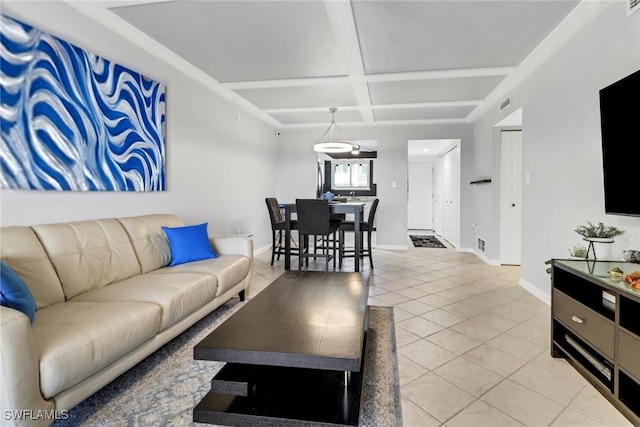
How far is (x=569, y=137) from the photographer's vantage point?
2.69 meters

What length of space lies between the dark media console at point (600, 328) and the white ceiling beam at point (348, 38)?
231cm

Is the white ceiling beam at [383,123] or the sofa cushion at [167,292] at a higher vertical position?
the white ceiling beam at [383,123]

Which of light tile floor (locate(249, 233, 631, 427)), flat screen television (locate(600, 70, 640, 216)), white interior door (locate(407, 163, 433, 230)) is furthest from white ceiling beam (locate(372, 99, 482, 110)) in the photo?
white interior door (locate(407, 163, 433, 230))

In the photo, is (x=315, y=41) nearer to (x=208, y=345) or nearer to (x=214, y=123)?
(x=214, y=123)

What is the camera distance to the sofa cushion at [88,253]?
194 cm

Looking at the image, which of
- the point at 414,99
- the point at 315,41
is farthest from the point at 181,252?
the point at 414,99

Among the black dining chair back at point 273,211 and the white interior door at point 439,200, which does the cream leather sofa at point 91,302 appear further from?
the white interior door at point 439,200

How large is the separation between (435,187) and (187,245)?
781cm

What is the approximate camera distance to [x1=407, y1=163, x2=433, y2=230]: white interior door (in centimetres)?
960

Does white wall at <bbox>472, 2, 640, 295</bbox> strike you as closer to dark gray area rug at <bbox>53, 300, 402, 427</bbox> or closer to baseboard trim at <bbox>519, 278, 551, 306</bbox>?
baseboard trim at <bbox>519, 278, 551, 306</bbox>

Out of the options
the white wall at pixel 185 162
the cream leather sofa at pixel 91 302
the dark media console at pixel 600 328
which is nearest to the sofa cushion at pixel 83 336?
the cream leather sofa at pixel 91 302

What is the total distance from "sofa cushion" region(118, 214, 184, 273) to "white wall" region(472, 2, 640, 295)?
3.37 meters

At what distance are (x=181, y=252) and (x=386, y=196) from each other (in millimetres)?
4362

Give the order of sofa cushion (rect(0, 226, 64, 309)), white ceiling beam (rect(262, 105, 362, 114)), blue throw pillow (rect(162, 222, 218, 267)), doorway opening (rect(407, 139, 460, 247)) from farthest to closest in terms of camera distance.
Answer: doorway opening (rect(407, 139, 460, 247)) < white ceiling beam (rect(262, 105, 362, 114)) < blue throw pillow (rect(162, 222, 218, 267)) < sofa cushion (rect(0, 226, 64, 309))
